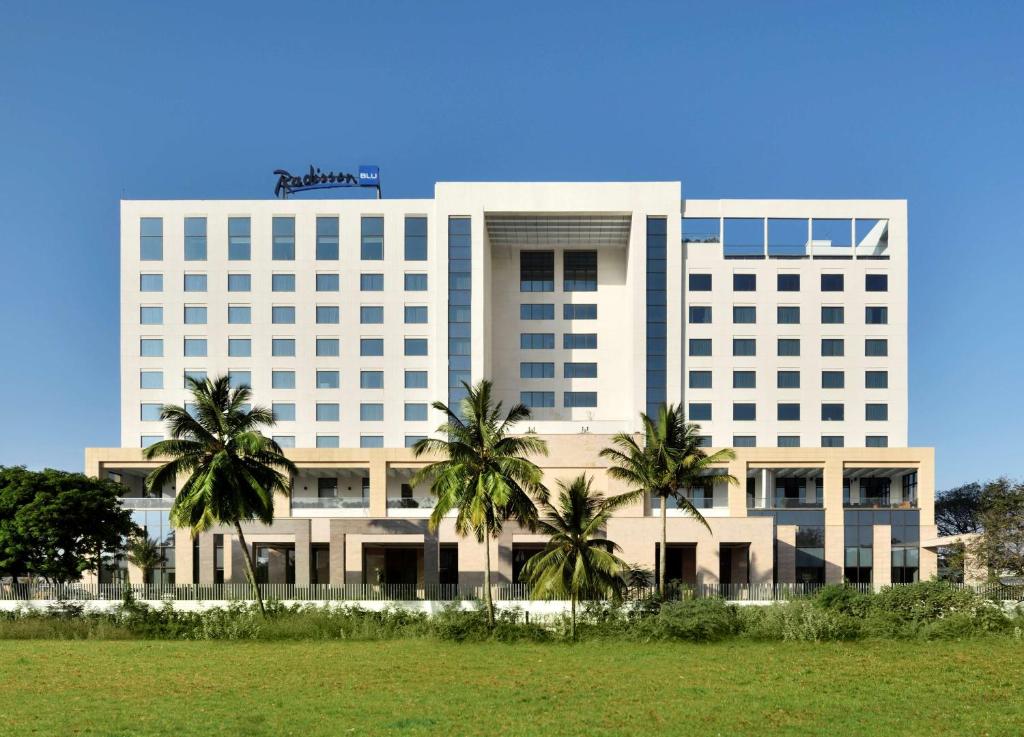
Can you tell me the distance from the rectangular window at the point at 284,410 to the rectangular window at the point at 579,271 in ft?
78.7

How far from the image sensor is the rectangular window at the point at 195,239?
249 ft

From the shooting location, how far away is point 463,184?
74688 mm

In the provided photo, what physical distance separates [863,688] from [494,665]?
38.5 ft

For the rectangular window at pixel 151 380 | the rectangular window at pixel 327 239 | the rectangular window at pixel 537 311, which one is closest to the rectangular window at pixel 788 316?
the rectangular window at pixel 537 311

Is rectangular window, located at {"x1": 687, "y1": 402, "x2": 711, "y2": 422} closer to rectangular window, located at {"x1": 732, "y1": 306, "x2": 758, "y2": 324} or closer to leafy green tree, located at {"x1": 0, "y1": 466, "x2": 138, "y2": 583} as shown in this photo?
rectangular window, located at {"x1": 732, "y1": 306, "x2": 758, "y2": 324}

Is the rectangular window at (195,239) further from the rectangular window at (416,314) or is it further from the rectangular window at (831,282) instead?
the rectangular window at (831,282)

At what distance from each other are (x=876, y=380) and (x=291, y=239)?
1872 inches

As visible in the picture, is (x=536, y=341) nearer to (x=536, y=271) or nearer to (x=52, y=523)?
(x=536, y=271)

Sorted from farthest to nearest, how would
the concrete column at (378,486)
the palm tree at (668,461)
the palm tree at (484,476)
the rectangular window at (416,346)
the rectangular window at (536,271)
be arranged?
the rectangular window at (536,271) < the rectangular window at (416,346) < the concrete column at (378,486) < the palm tree at (668,461) < the palm tree at (484,476)

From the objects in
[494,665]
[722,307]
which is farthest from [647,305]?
[494,665]

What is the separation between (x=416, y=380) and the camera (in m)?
75.0

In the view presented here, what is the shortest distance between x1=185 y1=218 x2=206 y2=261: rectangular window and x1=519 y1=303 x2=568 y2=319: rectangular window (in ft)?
84.8

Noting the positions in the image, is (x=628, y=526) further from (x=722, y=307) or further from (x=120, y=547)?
(x=120, y=547)

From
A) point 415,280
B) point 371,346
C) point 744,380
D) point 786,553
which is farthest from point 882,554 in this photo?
point 371,346
